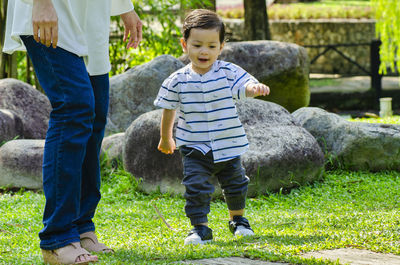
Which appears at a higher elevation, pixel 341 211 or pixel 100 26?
pixel 100 26

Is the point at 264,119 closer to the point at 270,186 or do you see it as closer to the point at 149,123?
the point at 270,186

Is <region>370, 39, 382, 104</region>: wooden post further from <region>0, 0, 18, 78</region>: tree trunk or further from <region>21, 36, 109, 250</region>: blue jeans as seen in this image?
<region>21, 36, 109, 250</region>: blue jeans

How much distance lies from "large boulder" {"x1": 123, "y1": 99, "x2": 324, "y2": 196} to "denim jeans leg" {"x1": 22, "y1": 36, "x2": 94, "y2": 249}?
86.4 inches

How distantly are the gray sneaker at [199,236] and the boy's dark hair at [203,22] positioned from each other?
994 mm

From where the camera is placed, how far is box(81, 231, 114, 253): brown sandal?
2959mm

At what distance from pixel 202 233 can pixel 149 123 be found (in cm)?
183

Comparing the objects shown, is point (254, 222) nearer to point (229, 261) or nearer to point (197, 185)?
point (197, 185)

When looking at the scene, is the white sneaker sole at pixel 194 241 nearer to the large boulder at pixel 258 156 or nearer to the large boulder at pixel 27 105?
the large boulder at pixel 258 156

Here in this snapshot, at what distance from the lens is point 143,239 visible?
349cm

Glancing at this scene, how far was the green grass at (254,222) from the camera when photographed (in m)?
2.91

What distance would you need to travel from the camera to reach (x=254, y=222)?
3916 mm

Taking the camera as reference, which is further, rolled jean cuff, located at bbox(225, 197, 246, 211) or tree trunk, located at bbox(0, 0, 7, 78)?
tree trunk, located at bbox(0, 0, 7, 78)

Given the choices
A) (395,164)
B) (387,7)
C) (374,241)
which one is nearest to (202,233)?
(374,241)

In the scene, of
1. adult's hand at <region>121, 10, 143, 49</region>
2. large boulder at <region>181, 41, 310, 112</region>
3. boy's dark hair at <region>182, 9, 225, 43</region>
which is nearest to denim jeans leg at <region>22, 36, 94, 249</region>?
adult's hand at <region>121, 10, 143, 49</region>
